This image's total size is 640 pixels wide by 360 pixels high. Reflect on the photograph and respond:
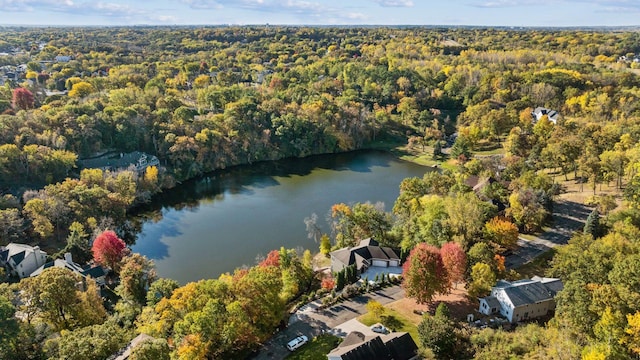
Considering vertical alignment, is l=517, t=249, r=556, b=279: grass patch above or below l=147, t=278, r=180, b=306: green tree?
above

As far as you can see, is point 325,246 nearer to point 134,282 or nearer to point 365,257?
point 365,257

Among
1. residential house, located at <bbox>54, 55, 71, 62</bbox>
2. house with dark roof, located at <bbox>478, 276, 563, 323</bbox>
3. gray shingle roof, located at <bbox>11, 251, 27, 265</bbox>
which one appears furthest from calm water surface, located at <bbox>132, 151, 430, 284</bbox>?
residential house, located at <bbox>54, 55, 71, 62</bbox>

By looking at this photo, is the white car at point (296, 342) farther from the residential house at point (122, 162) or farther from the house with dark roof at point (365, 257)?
the residential house at point (122, 162)

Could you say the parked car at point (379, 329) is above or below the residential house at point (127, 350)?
below

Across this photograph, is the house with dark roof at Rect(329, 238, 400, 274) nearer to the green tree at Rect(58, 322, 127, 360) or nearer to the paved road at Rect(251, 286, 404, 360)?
the paved road at Rect(251, 286, 404, 360)

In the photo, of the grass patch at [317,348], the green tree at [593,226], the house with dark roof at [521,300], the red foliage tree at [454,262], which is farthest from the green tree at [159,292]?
the green tree at [593,226]

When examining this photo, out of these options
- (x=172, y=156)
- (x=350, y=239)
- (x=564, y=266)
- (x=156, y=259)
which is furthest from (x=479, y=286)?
(x=172, y=156)
